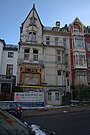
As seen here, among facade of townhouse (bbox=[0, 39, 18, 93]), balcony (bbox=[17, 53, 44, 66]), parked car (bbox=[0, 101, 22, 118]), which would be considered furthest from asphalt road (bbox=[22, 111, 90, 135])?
facade of townhouse (bbox=[0, 39, 18, 93])

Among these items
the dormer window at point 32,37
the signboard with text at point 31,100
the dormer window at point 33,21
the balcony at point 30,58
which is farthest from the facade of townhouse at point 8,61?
the signboard with text at point 31,100

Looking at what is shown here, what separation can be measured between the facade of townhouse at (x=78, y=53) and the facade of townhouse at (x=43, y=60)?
3.15ft

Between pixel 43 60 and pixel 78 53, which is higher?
pixel 78 53

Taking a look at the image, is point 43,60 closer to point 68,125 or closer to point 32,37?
point 32,37

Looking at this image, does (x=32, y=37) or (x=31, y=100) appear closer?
(x=31, y=100)

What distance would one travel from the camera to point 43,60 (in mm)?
30156

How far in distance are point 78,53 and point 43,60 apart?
7397 mm

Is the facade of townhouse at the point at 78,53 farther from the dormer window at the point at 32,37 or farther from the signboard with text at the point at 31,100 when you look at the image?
the signboard with text at the point at 31,100

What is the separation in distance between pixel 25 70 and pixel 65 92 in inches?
320

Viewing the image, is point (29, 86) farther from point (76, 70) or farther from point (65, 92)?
point (76, 70)

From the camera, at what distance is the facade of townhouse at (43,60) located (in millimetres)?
28609

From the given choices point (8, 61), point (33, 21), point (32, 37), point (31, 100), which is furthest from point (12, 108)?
point (33, 21)

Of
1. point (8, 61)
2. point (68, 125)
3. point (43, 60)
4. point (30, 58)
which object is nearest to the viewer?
point (68, 125)

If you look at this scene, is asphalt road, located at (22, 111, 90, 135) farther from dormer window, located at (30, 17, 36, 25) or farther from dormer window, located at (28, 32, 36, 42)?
dormer window, located at (30, 17, 36, 25)
